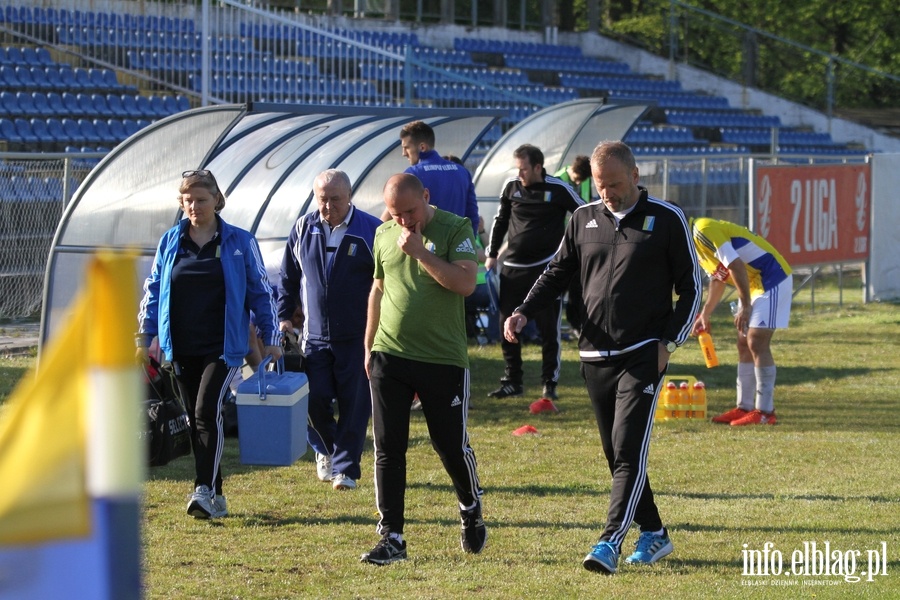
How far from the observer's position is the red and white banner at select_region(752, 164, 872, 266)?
15.9 m

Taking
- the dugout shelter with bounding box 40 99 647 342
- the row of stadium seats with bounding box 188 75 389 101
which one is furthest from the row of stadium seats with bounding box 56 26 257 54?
the dugout shelter with bounding box 40 99 647 342

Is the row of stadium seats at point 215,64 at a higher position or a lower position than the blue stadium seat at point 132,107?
higher

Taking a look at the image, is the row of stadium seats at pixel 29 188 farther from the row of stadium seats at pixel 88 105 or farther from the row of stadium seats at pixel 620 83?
the row of stadium seats at pixel 620 83

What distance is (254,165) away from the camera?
1107cm

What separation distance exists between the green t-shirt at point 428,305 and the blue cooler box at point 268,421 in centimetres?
116

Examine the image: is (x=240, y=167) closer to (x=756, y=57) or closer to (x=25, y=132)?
(x=25, y=132)

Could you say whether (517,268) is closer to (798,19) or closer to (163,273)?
(163,273)

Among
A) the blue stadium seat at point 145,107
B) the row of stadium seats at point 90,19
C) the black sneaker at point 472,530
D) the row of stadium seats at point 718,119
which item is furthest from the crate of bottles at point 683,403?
the row of stadium seats at point 718,119

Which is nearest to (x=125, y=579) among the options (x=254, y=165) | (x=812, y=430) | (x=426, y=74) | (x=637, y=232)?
(x=637, y=232)

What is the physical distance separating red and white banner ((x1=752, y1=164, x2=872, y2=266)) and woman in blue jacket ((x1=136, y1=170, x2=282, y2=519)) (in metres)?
10.1

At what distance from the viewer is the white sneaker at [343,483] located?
25.0 ft

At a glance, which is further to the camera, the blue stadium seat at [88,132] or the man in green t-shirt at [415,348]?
the blue stadium seat at [88,132]

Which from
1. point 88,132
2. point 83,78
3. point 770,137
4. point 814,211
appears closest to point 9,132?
point 88,132

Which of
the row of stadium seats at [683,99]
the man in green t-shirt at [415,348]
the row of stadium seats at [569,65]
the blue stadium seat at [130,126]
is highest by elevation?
the row of stadium seats at [569,65]
